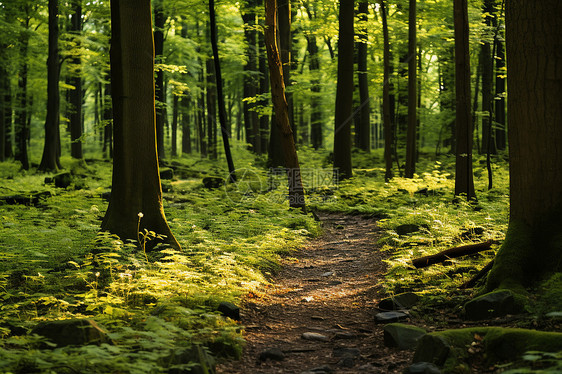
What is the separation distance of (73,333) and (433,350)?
3.05m

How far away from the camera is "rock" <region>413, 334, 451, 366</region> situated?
3.83 m

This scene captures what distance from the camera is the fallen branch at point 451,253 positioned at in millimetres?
6711

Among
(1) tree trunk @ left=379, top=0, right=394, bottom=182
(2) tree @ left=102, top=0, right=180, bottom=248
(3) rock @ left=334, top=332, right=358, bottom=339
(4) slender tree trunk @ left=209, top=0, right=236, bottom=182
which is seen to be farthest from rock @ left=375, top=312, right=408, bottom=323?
(1) tree trunk @ left=379, top=0, right=394, bottom=182

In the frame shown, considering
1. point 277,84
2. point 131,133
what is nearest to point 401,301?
point 131,133

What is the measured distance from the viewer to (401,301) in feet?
18.8

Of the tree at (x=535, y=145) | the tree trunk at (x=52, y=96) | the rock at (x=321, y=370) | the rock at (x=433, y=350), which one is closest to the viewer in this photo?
the rock at (x=433, y=350)

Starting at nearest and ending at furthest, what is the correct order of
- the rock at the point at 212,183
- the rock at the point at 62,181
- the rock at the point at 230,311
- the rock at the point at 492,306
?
the rock at the point at 492,306
the rock at the point at 230,311
the rock at the point at 62,181
the rock at the point at 212,183

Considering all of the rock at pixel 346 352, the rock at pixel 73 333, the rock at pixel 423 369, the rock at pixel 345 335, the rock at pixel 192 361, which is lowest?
the rock at pixel 345 335

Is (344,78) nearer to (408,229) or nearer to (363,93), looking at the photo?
(408,229)

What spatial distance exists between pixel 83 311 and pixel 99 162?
885 inches

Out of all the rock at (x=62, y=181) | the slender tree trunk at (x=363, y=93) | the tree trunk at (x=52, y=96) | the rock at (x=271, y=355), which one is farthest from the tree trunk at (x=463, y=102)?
the tree trunk at (x=52, y=96)

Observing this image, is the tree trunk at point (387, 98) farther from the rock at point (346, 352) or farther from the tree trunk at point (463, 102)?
the rock at point (346, 352)

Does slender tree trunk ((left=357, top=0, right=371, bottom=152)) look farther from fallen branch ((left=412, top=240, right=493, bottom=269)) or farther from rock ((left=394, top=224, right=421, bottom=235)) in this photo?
fallen branch ((left=412, top=240, right=493, bottom=269))

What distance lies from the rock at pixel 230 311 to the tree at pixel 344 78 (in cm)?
1183
